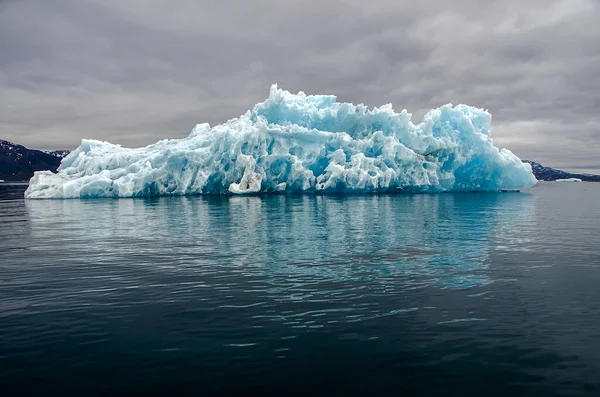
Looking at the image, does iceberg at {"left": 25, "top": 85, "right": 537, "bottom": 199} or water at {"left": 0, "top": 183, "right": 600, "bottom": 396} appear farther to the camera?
iceberg at {"left": 25, "top": 85, "right": 537, "bottom": 199}

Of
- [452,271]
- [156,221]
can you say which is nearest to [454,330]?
[452,271]

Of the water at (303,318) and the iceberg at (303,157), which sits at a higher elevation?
the iceberg at (303,157)

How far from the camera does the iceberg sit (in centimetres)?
4934

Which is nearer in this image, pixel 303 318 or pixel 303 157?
pixel 303 318

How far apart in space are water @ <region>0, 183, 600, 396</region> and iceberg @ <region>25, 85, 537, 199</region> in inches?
1242

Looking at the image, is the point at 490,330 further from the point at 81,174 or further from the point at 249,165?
the point at 81,174

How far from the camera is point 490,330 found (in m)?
8.05

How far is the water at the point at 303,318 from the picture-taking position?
6.29 meters

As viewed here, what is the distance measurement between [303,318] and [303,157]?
43055mm

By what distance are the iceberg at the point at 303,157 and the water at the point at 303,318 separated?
31.6 metres

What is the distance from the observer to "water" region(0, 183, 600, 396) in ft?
20.6

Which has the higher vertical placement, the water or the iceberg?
the iceberg

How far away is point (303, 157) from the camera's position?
168 ft

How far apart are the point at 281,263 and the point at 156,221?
15196 mm
